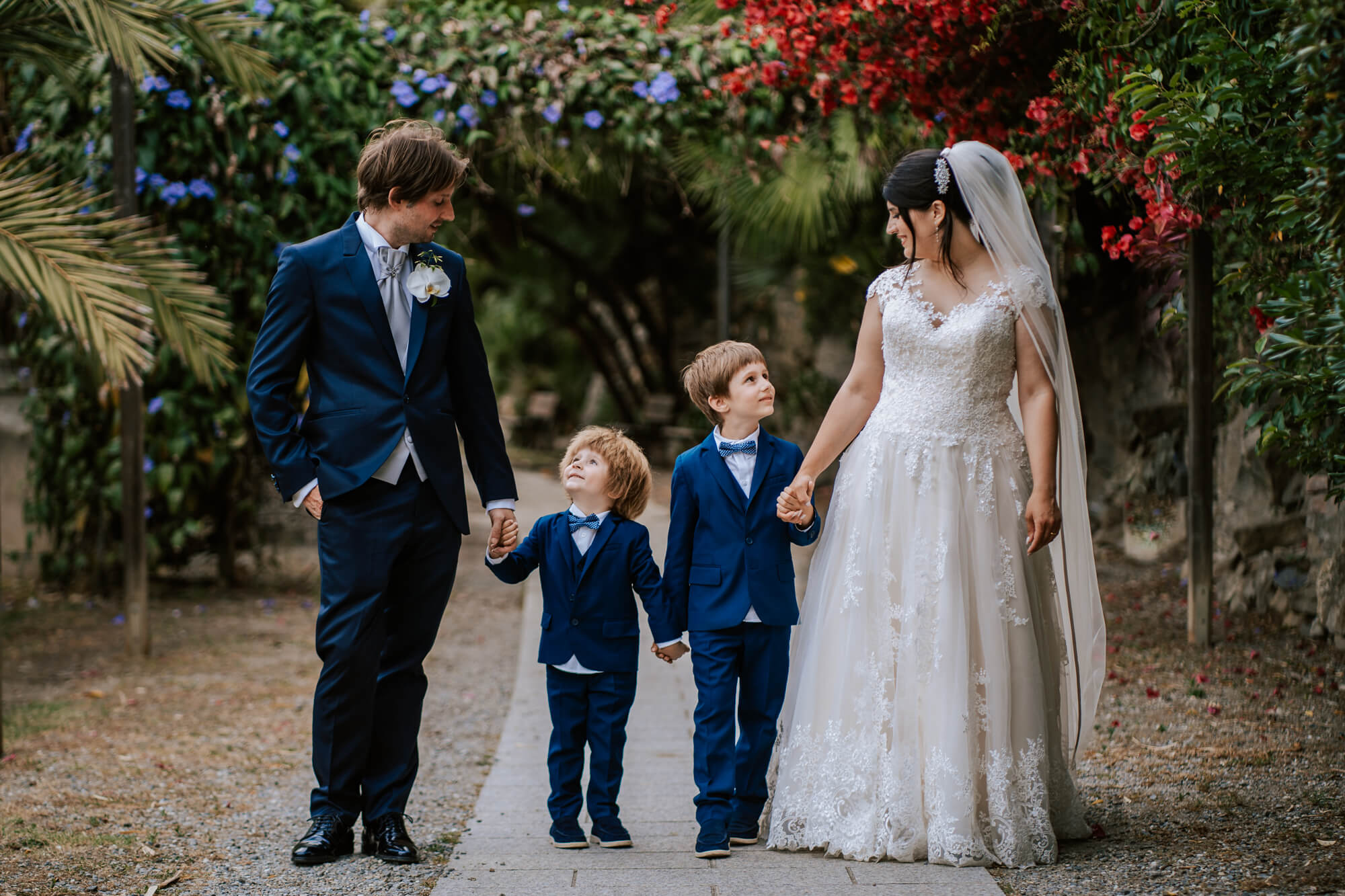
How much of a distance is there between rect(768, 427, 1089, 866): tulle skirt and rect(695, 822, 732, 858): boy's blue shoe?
0.14 m

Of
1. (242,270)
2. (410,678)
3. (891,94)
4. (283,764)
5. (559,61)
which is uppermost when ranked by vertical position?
(559,61)

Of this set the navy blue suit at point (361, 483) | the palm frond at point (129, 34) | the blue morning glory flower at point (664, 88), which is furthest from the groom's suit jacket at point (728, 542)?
the blue morning glory flower at point (664, 88)

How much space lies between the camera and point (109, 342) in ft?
14.3

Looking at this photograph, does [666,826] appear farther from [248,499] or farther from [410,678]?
[248,499]

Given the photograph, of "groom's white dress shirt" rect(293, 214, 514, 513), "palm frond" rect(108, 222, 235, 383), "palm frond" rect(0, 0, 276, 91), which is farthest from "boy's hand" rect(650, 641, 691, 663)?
"palm frond" rect(0, 0, 276, 91)

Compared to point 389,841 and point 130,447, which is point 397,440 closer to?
point 389,841

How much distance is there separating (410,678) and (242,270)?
4.49 metres

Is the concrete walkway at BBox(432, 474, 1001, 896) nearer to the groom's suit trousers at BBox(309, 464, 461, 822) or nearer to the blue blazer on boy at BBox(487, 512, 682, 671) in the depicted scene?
the groom's suit trousers at BBox(309, 464, 461, 822)

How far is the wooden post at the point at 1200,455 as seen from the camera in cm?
554

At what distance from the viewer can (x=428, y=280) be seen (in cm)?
314

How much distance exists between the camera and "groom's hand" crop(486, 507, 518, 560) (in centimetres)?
318

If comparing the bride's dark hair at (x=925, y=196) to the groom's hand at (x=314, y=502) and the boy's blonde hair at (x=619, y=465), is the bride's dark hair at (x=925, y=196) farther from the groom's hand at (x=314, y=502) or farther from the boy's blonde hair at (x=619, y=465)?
the groom's hand at (x=314, y=502)

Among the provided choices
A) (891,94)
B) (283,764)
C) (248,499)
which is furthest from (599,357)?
(283,764)

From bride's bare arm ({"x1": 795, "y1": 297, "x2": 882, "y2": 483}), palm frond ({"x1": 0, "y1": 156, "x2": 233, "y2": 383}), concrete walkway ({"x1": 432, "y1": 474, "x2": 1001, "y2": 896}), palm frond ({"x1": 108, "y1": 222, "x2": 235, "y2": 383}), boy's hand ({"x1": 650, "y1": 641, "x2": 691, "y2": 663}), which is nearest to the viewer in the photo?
concrete walkway ({"x1": 432, "y1": 474, "x2": 1001, "y2": 896})
